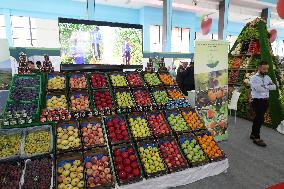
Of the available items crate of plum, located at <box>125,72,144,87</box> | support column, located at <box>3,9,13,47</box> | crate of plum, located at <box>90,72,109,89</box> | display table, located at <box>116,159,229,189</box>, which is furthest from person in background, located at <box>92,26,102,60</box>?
support column, located at <box>3,9,13,47</box>

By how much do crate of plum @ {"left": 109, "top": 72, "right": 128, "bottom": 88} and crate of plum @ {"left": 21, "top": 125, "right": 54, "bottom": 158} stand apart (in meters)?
1.45

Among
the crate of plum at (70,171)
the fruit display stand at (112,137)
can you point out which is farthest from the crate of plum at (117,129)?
the crate of plum at (70,171)

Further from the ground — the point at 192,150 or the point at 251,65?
the point at 251,65

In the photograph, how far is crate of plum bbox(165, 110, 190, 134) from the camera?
4.07 metres

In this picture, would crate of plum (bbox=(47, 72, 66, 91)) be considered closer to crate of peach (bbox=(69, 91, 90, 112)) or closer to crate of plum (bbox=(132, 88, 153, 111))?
crate of peach (bbox=(69, 91, 90, 112))

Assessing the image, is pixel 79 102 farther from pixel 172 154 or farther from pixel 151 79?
pixel 172 154

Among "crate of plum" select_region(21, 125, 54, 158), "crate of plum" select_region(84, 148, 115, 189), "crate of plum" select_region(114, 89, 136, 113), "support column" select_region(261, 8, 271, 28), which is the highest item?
"support column" select_region(261, 8, 271, 28)

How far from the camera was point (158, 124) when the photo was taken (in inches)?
159

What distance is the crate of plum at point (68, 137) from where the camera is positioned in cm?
332

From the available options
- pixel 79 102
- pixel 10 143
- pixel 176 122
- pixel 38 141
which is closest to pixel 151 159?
pixel 176 122

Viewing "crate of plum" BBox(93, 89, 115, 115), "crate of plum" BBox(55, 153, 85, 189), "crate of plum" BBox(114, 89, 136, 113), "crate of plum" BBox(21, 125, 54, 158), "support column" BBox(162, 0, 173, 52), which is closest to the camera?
"crate of plum" BBox(55, 153, 85, 189)

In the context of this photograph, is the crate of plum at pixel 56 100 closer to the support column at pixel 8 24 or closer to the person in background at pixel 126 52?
the person in background at pixel 126 52

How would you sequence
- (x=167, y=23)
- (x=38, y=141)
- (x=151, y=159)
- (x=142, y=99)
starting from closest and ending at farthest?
1. (x=38, y=141)
2. (x=151, y=159)
3. (x=142, y=99)
4. (x=167, y=23)

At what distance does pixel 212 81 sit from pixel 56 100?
10.4 feet
